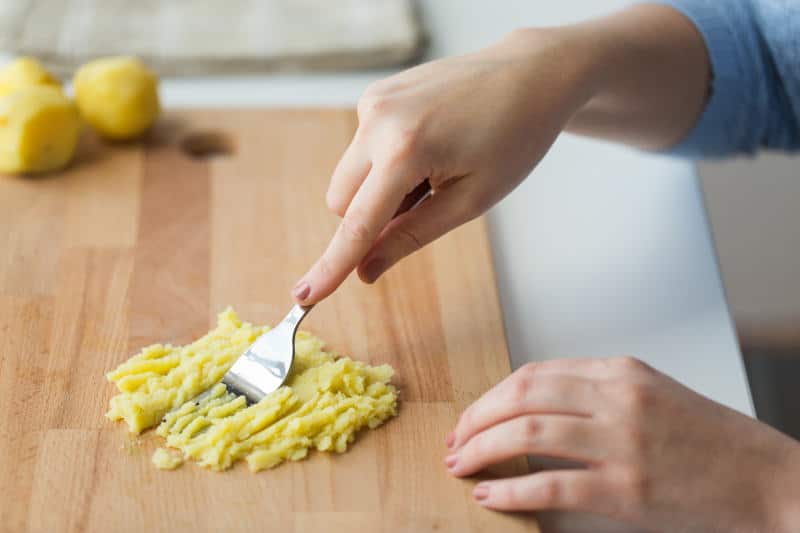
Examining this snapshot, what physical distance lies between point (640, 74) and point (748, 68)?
0.16 metres

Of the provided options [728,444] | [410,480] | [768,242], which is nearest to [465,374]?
[410,480]

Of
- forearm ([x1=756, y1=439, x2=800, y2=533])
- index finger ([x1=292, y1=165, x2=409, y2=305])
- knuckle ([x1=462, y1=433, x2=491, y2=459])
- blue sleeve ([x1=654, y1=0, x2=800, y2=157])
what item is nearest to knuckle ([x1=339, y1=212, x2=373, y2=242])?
index finger ([x1=292, y1=165, x2=409, y2=305])

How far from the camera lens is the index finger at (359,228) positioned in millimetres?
1039

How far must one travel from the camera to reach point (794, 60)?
52.8 inches

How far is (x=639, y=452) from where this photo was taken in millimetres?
949

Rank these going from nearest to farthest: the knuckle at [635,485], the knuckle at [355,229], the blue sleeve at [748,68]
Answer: the knuckle at [635,485]
the knuckle at [355,229]
the blue sleeve at [748,68]

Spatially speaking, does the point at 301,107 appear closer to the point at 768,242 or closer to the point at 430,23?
the point at 430,23

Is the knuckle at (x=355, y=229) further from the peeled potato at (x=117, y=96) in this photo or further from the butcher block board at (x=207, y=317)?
the peeled potato at (x=117, y=96)

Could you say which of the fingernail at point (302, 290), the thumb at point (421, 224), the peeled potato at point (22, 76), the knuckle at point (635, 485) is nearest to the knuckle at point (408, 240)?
the thumb at point (421, 224)

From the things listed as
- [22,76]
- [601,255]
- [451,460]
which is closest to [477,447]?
[451,460]

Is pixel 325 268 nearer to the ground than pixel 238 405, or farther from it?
farther from it

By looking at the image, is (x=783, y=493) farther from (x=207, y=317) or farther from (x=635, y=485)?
(x=207, y=317)

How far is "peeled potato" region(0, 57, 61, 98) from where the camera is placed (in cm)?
141

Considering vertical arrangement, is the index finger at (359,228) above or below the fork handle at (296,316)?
above
